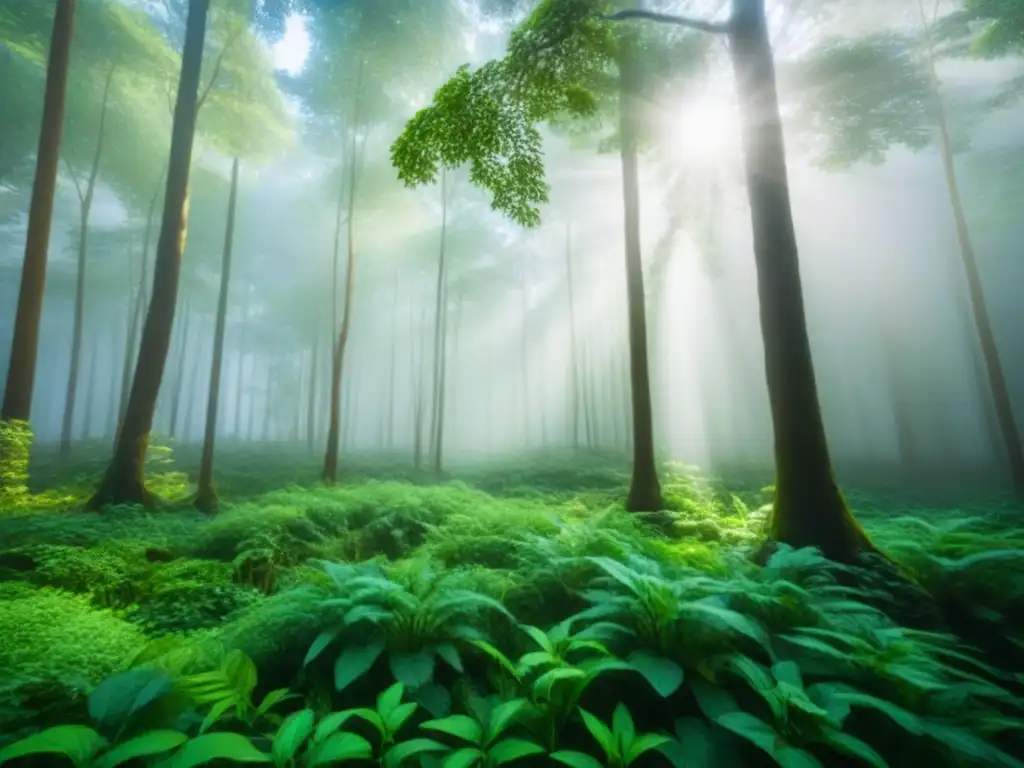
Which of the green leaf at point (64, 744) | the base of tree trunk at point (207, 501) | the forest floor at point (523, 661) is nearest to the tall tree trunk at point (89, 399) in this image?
the base of tree trunk at point (207, 501)

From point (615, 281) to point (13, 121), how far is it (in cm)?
2797

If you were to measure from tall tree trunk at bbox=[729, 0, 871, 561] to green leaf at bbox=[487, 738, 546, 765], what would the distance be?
3963 mm

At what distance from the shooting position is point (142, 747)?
65.4 inches

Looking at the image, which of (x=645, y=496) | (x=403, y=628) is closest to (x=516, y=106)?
(x=403, y=628)

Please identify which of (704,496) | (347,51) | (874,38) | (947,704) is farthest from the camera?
(347,51)

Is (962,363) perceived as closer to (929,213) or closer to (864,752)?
(929,213)

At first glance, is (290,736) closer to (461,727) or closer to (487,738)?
(461,727)

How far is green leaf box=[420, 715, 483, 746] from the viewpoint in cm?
189

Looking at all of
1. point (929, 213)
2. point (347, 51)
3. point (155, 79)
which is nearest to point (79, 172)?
point (155, 79)

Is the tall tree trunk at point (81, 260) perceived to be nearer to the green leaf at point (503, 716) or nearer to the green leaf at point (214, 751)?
the green leaf at point (214, 751)

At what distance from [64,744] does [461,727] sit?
148 centimetres

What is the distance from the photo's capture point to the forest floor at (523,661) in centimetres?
191

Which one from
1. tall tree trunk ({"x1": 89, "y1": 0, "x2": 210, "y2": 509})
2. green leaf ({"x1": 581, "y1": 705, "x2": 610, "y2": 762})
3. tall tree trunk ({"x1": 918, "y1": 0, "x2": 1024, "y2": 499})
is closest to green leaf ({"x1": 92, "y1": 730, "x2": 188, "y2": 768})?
green leaf ({"x1": 581, "y1": 705, "x2": 610, "y2": 762})

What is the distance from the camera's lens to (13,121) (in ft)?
54.3
